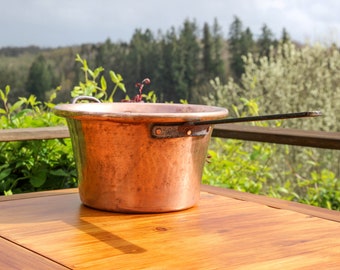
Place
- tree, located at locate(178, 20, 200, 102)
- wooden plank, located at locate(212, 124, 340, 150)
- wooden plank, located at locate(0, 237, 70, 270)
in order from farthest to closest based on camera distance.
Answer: tree, located at locate(178, 20, 200, 102) → wooden plank, located at locate(212, 124, 340, 150) → wooden plank, located at locate(0, 237, 70, 270)

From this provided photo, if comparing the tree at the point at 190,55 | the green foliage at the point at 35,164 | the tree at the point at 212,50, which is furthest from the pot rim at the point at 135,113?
the tree at the point at 212,50

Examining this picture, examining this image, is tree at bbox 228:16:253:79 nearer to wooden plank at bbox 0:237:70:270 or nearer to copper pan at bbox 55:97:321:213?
copper pan at bbox 55:97:321:213

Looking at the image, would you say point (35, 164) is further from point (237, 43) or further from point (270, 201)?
point (237, 43)

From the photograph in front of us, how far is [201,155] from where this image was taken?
125cm

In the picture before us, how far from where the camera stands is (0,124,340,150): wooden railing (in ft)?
6.40

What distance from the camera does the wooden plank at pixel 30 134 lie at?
81.3 inches

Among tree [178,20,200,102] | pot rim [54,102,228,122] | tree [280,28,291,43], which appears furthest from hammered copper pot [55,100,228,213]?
tree [280,28,291,43]

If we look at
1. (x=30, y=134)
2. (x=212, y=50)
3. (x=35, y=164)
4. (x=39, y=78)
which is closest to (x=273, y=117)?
(x=30, y=134)

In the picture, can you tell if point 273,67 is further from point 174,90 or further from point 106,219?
point 106,219

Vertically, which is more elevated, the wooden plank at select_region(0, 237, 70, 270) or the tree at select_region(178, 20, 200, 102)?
the tree at select_region(178, 20, 200, 102)

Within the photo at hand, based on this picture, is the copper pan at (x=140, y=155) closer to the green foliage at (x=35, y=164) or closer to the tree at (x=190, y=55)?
the green foliage at (x=35, y=164)

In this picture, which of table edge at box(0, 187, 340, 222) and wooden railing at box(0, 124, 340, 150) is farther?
wooden railing at box(0, 124, 340, 150)

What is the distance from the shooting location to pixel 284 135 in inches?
82.2

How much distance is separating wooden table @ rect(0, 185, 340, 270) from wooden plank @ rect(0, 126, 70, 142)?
684 millimetres
